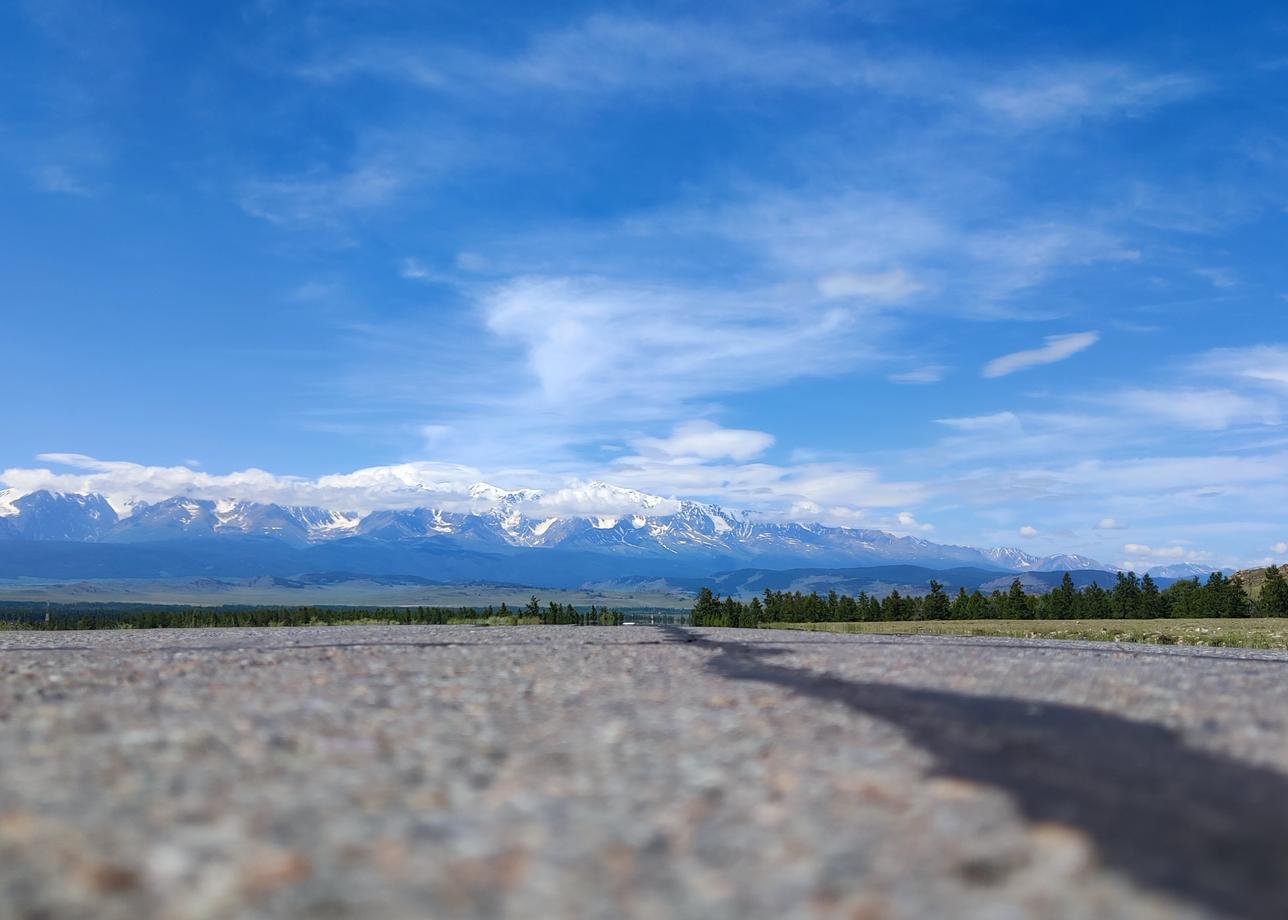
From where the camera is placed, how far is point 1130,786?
10273 mm

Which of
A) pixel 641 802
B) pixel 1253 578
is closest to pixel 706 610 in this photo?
pixel 1253 578

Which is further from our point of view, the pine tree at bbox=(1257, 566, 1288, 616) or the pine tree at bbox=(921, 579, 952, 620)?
the pine tree at bbox=(921, 579, 952, 620)

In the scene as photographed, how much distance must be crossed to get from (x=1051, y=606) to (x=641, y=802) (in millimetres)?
130047

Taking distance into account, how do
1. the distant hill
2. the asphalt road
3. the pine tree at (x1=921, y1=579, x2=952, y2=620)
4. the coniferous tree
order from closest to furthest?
1. the asphalt road
2. the pine tree at (x1=921, y1=579, x2=952, y2=620)
3. the coniferous tree
4. the distant hill

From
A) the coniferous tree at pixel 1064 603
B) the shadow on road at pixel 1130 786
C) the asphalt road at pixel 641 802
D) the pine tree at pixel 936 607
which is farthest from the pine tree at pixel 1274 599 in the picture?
the shadow on road at pixel 1130 786

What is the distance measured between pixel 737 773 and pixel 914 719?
15.0 ft

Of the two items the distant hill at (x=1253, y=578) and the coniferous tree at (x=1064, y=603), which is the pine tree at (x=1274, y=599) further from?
the distant hill at (x=1253, y=578)

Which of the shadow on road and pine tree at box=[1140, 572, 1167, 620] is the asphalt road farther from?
pine tree at box=[1140, 572, 1167, 620]

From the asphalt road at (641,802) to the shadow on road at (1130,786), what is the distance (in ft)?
0.15

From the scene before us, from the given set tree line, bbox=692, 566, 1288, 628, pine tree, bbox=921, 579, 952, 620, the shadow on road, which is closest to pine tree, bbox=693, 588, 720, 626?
tree line, bbox=692, 566, 1288, 628

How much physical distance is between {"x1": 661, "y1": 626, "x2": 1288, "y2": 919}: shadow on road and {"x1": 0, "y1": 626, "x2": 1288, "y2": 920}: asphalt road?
5 cm

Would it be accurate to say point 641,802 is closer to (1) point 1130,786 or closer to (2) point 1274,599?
(1) point 1130,786

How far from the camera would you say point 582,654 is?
30312 mm

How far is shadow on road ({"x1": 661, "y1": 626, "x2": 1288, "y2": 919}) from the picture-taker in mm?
7582
